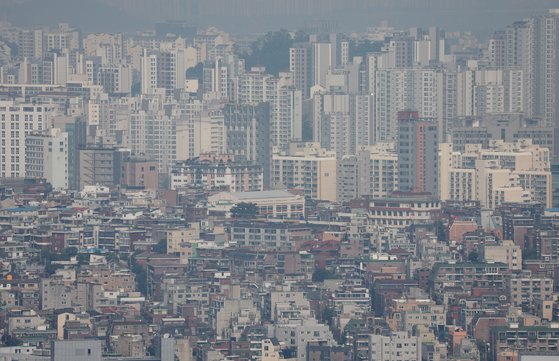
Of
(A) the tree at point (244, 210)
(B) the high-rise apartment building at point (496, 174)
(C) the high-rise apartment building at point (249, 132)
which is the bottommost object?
(A) the tree at point (244, 210)

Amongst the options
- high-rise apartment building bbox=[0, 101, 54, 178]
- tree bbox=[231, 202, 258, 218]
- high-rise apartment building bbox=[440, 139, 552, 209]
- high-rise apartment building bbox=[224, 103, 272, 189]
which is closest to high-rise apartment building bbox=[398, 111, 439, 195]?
high-rise apartment building bbox=[440, 139, 552, 209]

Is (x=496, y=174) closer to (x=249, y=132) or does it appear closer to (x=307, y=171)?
(x=307, y=171)

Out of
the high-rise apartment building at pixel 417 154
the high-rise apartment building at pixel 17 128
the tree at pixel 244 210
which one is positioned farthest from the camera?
the high-rise apartment building at pixel 17 128

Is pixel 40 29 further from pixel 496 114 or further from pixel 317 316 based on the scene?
pixel 317 316

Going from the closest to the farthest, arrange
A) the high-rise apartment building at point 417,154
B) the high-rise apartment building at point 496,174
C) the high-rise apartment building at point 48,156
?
the high-rise apartment building at point 496,174 → the high-rise apartment building at point 417,154 → the high-rise apartment building at point 48,156

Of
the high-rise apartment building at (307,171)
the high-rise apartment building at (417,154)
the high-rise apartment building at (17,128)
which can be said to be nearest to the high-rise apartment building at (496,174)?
the high-rise apartment building at (417,154)

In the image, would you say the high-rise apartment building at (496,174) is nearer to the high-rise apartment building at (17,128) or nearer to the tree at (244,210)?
the tree at (244,210)

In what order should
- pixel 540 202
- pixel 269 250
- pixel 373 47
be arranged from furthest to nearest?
pixel 373 47
pixel 540 202
pixel 269 250

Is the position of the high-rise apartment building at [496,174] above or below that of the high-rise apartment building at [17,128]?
below

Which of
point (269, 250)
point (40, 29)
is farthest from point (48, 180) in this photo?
point (40, 29)
